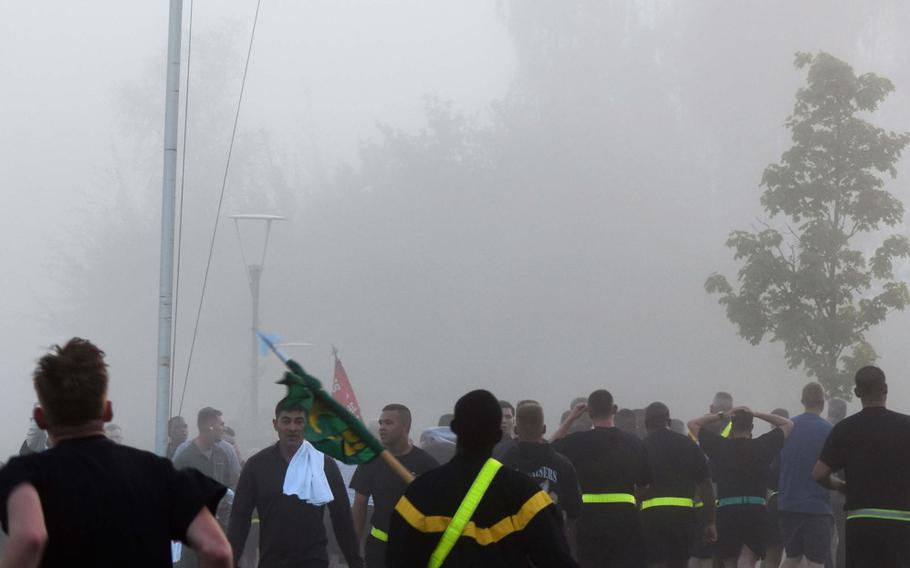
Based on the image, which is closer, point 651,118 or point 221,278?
point 651,118

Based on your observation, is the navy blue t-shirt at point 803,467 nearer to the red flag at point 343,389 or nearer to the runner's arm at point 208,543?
the red flag at point 343,389

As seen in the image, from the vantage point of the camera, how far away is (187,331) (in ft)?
230

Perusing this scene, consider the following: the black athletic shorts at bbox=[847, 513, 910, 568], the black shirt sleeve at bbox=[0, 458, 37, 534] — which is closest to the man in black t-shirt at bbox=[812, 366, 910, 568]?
the black athletic shorts at bbox=[847, 513, 910, 568]

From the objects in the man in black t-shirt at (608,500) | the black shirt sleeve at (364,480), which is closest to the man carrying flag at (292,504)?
the black shirt sleeve at (364,480)

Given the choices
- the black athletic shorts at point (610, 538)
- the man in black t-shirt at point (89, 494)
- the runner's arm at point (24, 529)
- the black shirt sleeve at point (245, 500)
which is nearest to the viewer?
the runner's arm at point (24, 529)

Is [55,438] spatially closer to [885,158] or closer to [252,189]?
[885,158]

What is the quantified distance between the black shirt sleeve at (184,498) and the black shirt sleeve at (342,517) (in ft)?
17.6

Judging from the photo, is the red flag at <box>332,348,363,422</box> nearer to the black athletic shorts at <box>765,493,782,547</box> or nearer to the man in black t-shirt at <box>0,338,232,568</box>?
the black athletic shorts at <box>765,493,782,547</box>

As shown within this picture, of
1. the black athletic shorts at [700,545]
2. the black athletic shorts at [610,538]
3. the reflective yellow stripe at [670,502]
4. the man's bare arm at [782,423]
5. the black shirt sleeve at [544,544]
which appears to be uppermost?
the man's bare arm at [782,423]

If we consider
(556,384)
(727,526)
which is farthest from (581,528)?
(556,384)

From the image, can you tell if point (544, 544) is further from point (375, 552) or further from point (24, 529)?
point (375, 552)

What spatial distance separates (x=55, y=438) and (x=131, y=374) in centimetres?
6505

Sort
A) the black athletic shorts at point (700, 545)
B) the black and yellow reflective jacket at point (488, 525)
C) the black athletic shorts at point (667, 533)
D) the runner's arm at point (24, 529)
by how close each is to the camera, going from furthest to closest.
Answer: the black athletic shorts at point (700, 545) → the black athletic shorts at point (667, 533) → the black and yellow reflective jacket at point (488, 525) → the runner's arm at point (24, 529)

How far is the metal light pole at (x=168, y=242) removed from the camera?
473 inches
